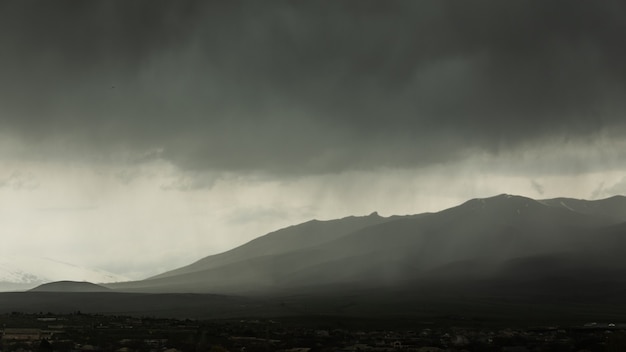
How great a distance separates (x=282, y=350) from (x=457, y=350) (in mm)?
25057

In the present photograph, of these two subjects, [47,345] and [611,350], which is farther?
[47,345]

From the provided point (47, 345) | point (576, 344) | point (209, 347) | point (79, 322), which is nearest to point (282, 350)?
point (209, 347)

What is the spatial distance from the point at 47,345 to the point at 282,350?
33.3 m

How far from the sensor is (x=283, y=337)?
148 m

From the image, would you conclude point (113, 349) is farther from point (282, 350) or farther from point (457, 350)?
point (457, 350)

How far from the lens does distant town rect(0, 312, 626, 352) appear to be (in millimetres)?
127000

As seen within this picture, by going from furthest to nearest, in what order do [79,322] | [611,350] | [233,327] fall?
[79,322]
[233,327]
[611,350]

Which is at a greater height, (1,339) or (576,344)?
(1,339)

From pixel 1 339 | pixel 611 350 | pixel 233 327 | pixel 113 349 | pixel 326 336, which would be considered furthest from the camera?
pixel 233 327

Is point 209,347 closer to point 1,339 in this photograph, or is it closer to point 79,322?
point 1,339

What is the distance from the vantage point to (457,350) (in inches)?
4956

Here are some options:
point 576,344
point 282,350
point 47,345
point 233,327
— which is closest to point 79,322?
point 233,327

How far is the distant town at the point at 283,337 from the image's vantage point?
127 m

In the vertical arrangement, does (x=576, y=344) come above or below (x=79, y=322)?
below
